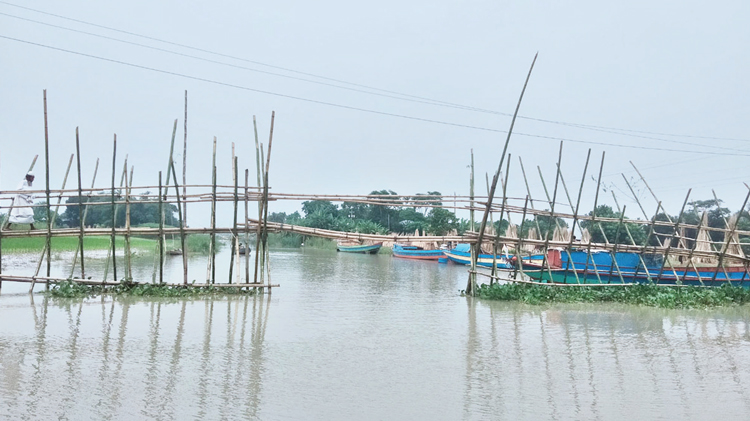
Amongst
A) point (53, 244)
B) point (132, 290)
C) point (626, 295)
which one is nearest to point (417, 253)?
point (53, 244)

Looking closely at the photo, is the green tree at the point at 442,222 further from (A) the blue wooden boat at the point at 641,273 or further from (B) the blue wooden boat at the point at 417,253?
(A) the blue wooden boat at the point at 641,273

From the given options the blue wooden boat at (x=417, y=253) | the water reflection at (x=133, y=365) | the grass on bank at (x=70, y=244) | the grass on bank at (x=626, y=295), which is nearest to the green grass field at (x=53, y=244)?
the grass on bank at (x=70, y=244)

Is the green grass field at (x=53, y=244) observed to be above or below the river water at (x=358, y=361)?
above

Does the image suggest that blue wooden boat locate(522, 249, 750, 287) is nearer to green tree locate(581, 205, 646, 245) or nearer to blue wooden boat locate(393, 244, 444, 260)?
green tree locate(581, 205, 646, 245)

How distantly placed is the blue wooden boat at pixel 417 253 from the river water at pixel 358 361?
22622 millimetres

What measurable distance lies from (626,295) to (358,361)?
8.19m

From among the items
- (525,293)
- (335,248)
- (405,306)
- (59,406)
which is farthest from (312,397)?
(335,248)

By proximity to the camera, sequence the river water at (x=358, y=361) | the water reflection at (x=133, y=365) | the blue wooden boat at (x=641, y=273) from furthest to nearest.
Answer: the blue wooden boat at (x=641, y=273) → the river water at (x=358, y=361) → the water reflection at (x=133, y=365)

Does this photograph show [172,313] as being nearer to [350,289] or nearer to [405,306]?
[405,306]

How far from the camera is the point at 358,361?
7305 mm

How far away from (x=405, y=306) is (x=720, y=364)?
601cm

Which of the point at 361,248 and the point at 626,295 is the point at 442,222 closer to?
the point at 361,248

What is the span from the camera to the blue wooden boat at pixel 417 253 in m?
34.8

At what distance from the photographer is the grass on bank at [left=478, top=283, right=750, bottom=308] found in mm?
13000
